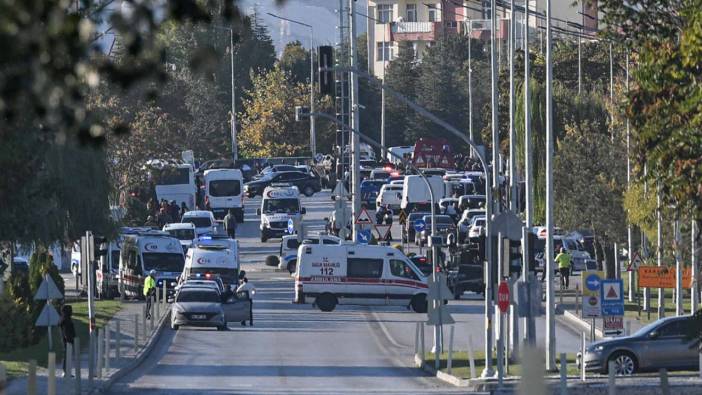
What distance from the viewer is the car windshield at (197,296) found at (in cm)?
4413

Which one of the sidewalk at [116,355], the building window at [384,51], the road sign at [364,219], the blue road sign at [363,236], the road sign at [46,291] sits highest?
the building window at [384,51]

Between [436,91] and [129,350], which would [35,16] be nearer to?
[129,350]

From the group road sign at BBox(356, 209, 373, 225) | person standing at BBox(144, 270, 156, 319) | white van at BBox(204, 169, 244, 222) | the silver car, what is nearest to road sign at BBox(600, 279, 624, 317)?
the silver car

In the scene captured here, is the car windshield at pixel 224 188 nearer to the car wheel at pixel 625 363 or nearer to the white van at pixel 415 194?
the white van at pixel 415 194

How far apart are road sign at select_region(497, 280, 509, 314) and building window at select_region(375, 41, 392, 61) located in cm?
11651

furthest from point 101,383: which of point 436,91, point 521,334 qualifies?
point 436,91

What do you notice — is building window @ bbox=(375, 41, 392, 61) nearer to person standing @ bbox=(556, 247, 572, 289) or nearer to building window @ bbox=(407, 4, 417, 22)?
building window @ bbox=(407, 4, 417, 22)

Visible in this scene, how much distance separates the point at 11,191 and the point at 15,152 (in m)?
0.82

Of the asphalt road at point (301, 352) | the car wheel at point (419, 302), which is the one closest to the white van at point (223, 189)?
the asphalt road at point (301, 352)

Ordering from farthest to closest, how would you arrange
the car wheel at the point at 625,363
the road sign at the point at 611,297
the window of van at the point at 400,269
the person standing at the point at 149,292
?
the window of van at the point at 400,269 < the person standing at the point at 149,292 < the car wheel at the point at 625,363 < the road sign at the point at 611,297

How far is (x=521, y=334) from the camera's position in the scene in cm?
4216

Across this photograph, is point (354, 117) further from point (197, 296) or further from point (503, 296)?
point (503, 296)

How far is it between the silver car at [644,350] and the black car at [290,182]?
69.2 metres

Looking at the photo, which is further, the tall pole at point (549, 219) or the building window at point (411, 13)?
the building window at point (411, 13)
